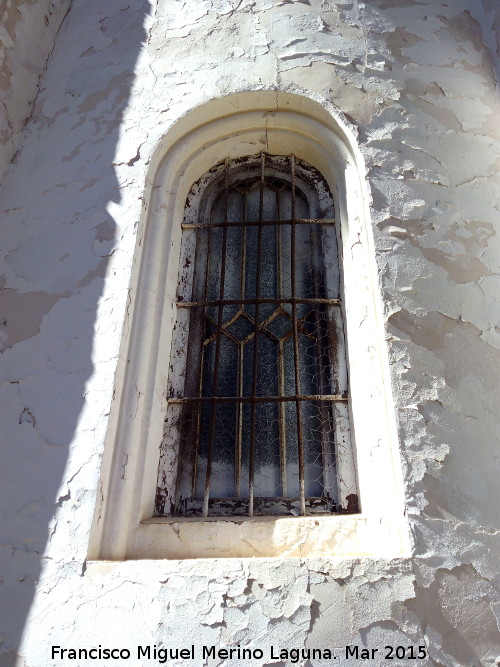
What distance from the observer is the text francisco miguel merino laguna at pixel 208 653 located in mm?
1563

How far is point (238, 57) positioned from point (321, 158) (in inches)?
30.2

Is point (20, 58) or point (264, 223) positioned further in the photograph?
point (20, 58)

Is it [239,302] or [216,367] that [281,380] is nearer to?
[216,367]

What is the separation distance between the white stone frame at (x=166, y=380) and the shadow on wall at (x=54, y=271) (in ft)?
0.53

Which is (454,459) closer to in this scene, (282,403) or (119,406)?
(282,403)

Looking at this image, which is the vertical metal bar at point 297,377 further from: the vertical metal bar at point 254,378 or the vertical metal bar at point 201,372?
the vertical metal bar at point 201,372

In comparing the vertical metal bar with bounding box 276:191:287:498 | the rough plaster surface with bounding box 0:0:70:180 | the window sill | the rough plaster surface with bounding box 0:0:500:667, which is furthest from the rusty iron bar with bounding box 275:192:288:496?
the rough plaster surface with bounding box 0:0:70:180

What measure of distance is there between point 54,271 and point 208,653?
171 cm

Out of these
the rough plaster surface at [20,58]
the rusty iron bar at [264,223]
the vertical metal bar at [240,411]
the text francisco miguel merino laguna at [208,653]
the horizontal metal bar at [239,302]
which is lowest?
the text francisco miguel merino laguna at [208,653]

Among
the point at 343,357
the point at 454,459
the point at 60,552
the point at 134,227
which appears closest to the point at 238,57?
the point at 134,227

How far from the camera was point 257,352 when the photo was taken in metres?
2.41

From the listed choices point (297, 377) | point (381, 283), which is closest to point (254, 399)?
point (297, 377)

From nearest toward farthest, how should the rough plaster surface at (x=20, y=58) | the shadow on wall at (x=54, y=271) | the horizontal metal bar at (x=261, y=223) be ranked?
1. the shadow on wall at (x=54, y=271)
2. the horizontal metal bar at (x=261, y=223)
3. the rough plaster surface at (x=20, y=58)

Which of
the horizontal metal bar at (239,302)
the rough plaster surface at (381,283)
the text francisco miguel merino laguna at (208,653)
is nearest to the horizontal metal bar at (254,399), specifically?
the rough plaster surface at (381,283)
